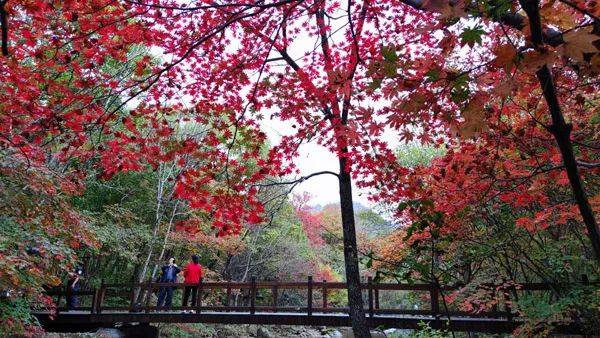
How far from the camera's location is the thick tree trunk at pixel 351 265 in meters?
6.55

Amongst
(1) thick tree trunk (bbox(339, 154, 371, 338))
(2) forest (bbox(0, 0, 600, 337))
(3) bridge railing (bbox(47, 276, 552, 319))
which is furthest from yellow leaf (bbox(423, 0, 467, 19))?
(1) thick tree trunk (bbox(339, 154, 371, 338))

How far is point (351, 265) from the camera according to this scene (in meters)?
6.72

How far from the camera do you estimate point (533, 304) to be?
5.84m

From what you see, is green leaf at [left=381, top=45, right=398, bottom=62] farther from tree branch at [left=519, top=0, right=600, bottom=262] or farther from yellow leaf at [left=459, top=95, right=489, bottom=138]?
tree branch at [left=519, top=0, right=600, bottom=262]

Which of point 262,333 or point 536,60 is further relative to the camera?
point 262,333

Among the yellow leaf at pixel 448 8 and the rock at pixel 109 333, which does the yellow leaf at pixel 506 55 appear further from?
the rock at pixel 109 333

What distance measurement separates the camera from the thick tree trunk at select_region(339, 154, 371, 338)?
6.55 meters

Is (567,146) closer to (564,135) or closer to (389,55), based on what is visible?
(564,135)

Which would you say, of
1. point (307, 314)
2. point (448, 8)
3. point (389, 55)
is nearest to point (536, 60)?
point (448, 8)

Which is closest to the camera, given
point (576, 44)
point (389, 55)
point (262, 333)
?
point (576, 44)

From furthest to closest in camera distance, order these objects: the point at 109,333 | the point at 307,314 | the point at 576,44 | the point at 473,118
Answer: the point at 109,333
the point at 307,314
the point at 473,118
the point at 576,44

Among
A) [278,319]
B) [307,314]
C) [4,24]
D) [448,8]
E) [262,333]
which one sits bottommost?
[262,333]

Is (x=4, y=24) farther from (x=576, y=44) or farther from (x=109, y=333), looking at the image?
(x=109, y=333)

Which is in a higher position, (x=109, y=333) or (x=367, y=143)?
(x=367, y=143)
